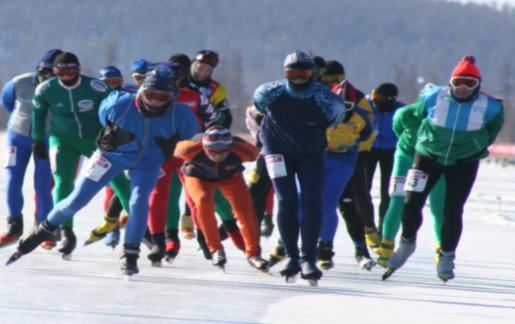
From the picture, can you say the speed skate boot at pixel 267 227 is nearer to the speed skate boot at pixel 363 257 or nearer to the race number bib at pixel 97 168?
the speed skate boot at pixel 363 257

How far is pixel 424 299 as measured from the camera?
26.0ft

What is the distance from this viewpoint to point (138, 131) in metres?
8.09

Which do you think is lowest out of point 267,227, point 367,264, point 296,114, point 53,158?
point 267,227

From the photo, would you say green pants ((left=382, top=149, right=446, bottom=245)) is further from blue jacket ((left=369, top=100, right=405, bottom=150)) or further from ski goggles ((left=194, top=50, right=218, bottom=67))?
blue jacket ((left=369, top=100, right=405, bottom=150))

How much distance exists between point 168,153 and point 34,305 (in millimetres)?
1884

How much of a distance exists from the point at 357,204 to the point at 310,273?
8.33 feet

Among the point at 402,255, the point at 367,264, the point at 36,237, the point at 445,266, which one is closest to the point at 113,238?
the point at 36,237

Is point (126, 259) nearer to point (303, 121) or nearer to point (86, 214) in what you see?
point (303, 121)

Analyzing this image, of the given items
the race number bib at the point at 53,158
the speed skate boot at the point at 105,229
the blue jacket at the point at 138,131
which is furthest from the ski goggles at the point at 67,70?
the speed skate boot at the point at 105,229

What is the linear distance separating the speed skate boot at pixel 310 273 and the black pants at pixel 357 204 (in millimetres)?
1954

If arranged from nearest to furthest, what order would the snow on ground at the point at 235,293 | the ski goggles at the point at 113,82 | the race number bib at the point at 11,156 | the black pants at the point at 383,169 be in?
the snow on ground at the point at 235,293 → the race number bib at the point at 11,156 → the ski goggles at the point at 113,82 → the black pants at the point at 383,169

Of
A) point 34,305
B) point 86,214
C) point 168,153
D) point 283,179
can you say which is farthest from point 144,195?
point 86,214

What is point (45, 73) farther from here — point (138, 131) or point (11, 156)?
point (138, 131)

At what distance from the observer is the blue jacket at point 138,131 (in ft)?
26.5
